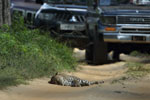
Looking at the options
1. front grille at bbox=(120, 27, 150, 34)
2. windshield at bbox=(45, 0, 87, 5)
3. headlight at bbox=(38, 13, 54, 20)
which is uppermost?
windshield at bbox=(45, 0, 87, 5)

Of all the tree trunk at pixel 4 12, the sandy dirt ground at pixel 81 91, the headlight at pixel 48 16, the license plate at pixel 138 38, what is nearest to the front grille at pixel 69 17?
the headlight at pixel 48 16

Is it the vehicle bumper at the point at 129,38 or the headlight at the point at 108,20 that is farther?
the headlight at the point at 108,20

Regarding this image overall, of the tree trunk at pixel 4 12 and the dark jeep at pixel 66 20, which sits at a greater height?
the tree trunk at pixel 4 12

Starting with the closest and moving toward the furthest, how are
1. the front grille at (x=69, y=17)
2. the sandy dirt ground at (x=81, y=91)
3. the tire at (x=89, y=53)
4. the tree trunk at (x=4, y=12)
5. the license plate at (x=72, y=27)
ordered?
the sandy dirt ground at (x=81, y=91) < the tree trunk at (x=4, y=12) < the tire at (x=89, y=53) < the license plate at (x=72, y=27) < the front grille at (x=69, y=17)

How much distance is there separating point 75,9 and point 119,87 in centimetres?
667

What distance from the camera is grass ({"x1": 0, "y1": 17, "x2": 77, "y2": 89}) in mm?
10117

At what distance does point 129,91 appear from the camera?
29.3ft

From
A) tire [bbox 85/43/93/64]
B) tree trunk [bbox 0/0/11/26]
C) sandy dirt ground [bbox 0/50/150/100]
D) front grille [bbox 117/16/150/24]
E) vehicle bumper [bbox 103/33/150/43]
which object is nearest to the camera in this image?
sandy dirt ground [bbox 0/50/150/100]

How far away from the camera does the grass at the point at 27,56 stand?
10.1 metres

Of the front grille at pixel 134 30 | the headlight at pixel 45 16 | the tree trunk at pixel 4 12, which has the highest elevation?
the tree trunk at pixel 4 12

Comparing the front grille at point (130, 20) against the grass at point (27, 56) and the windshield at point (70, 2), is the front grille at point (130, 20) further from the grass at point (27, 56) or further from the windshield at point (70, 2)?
the windshield at point (70, 2)

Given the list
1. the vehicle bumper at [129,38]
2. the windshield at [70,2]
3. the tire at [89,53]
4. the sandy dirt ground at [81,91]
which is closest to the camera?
the sandy dirt ground at [81,91]

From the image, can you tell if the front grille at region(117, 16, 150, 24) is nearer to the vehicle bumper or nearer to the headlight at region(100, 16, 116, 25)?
the headlight at region(100, 16, 116, 25)

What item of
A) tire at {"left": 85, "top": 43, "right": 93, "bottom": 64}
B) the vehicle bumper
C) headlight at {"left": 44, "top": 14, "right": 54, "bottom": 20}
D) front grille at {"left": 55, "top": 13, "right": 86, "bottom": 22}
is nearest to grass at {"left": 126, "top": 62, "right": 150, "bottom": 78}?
the vehicle bumper
